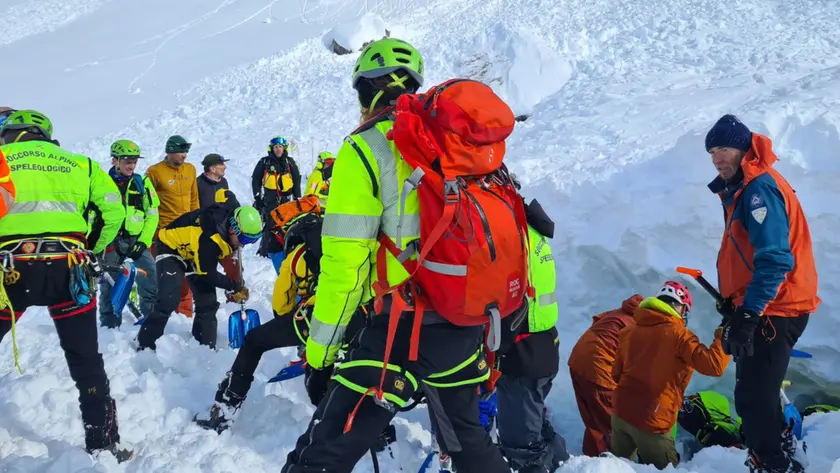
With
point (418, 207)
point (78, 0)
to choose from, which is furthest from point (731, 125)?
point (78, 0)

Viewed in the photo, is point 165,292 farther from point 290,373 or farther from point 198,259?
point 290,373

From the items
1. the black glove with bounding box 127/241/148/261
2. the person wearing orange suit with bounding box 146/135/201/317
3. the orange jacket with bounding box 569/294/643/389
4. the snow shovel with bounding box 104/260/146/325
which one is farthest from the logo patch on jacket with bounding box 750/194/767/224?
the person wearing orange suit with bounding box 146/135/201/317

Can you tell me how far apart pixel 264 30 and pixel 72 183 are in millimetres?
26344

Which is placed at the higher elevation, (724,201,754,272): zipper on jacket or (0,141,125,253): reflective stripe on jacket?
(0,141,125,253): reflective stripe on jacket

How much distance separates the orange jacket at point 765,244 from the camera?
3.27 metres

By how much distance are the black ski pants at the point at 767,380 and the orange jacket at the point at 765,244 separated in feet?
0.28

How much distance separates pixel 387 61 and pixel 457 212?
0.81m

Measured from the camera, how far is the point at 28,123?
350 centimetres

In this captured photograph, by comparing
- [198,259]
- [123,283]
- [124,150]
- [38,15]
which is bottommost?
[123,283]

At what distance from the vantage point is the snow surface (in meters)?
3.96

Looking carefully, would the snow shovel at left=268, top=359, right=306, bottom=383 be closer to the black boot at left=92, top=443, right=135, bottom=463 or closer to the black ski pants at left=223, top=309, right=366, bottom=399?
the black ski pants at left=223, top=309, right=366, bottom=399

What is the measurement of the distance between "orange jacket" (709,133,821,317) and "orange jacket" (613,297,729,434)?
56 centimetres

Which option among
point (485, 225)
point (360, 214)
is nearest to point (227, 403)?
point (360, 214)

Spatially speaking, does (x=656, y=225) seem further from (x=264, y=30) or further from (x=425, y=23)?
(x=264, y=30)
